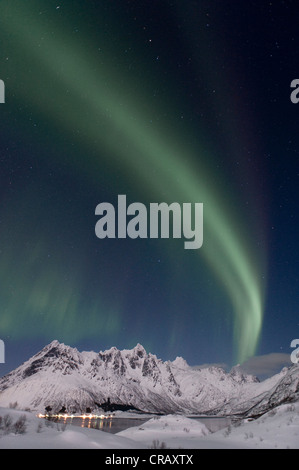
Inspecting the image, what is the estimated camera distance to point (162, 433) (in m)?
37.7

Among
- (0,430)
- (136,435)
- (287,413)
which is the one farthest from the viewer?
(136,435)

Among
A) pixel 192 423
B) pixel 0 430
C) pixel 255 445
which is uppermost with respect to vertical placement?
pixel 0 430

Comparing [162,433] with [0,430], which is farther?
[162,433]

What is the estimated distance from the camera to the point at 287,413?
977 inches
